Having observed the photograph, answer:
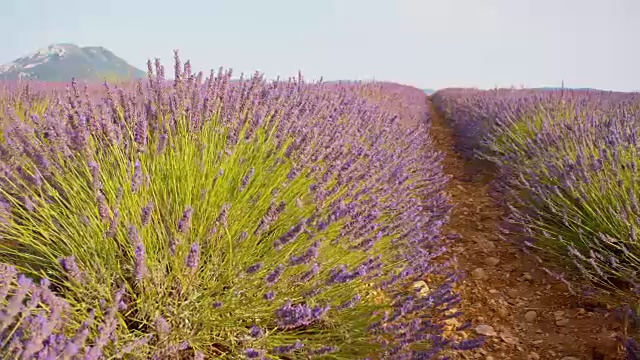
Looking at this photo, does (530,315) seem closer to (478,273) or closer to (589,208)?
(478,273)

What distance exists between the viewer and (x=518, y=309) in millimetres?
2561

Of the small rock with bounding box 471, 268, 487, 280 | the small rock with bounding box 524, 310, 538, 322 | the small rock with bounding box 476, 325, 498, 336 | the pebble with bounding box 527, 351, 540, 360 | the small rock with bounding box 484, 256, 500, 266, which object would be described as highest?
the small rock with bounding box 484, 256, 500, 266

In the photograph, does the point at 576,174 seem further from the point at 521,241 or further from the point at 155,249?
the point at 155,249

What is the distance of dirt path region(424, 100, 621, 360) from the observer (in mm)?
2119

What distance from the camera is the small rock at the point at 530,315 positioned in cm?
244

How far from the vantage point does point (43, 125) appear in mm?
1835

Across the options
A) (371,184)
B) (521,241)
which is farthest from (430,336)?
(521,241)

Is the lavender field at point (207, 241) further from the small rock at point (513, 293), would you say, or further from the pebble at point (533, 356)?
the small rock at point (513, 293)

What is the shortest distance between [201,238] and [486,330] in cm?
146

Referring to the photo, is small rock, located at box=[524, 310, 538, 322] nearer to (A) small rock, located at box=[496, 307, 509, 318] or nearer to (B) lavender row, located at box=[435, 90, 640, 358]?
(A) small rock, located at box=[496, 307, 509, 318]

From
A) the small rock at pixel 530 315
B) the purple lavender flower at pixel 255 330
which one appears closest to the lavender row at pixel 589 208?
the small rock at pixel 530 315

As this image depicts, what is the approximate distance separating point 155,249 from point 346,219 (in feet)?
2.51

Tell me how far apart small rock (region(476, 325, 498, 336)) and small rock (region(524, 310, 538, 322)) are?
278mm

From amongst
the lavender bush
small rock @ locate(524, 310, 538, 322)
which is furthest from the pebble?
the lavender bush
